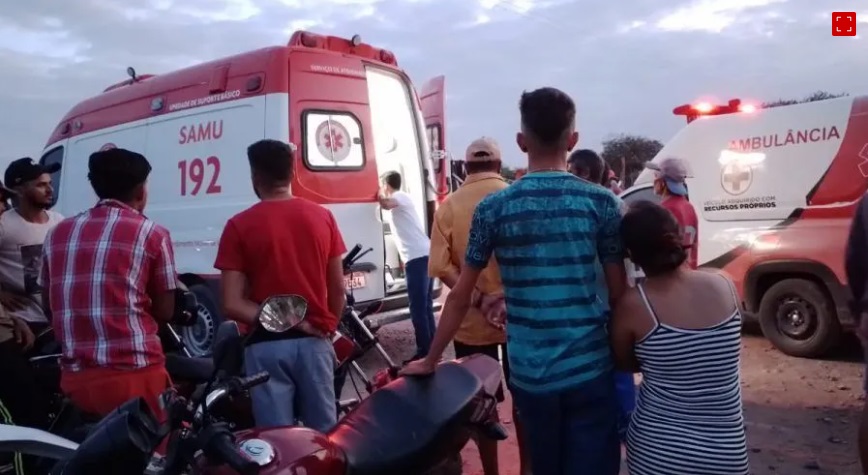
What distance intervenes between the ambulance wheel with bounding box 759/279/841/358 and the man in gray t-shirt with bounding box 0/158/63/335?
5669 mm

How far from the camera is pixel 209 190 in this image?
22.2ft

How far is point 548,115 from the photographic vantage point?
2.36 meters

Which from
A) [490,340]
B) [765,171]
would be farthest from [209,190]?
[765,171]

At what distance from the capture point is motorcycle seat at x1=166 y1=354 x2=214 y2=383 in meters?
3.25

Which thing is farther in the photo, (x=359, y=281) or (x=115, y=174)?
(x=359, y=281)

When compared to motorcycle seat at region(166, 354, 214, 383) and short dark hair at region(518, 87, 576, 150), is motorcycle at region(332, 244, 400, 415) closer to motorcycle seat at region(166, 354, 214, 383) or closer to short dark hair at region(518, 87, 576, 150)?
motorcycle seat at region(166, 354, 214, 383)

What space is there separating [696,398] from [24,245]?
11.1ft

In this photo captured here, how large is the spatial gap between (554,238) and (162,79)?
6.05m

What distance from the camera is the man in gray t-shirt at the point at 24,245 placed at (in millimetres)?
3969

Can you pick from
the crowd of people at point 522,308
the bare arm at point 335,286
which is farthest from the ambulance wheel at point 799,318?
the bare arm at point 335,286

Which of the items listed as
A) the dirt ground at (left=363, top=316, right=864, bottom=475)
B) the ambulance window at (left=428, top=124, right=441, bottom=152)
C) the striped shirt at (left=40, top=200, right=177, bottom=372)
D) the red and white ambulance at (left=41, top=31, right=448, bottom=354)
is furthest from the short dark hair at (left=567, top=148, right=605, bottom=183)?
the ambulance window at (left=428, top=124, right=441, bottom=152)

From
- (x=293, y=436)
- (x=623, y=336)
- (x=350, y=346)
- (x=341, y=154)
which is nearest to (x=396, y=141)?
(x=341, y=154)

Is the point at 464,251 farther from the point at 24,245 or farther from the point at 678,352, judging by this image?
the point at 24,245

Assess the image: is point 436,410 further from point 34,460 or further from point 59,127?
point 59,127
